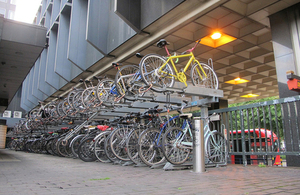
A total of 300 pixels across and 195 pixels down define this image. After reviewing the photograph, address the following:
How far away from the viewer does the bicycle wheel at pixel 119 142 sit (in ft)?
21.2

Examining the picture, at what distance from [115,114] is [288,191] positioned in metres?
7.61

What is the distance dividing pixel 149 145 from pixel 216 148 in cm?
161

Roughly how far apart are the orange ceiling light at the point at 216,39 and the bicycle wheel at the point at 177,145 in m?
5.14

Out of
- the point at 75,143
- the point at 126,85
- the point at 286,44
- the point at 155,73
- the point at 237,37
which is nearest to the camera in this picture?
the point at 155,73

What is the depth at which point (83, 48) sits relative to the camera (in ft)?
45.2

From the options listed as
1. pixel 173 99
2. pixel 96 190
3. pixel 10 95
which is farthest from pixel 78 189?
pixel 10 95

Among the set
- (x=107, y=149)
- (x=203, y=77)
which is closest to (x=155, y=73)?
(x=203, y=77)

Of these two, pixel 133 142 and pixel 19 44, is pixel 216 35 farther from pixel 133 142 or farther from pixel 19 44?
pixel 19 44

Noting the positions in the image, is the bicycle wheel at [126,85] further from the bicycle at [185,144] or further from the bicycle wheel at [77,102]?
the bicycle wheel at [77,102]

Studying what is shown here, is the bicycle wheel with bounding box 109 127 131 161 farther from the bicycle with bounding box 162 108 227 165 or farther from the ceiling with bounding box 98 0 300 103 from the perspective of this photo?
the ceiling with bounding box 98 0 300 103

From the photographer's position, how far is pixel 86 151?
7719mm

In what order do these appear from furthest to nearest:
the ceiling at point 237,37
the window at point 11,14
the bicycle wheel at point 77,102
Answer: the window at point 11,14 < the bicycle wheel at point 77,102 < the ceiling at point 237,37

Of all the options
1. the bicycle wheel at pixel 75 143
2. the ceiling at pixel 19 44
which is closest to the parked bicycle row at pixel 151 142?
the bicycle wheel at pixel 75 143

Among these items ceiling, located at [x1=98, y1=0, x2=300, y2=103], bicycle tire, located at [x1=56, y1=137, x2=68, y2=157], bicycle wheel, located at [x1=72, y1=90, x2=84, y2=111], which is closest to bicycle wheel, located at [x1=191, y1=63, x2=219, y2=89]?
ceiling, located at [x1=98, y1=0, x2=300, y2=103]
